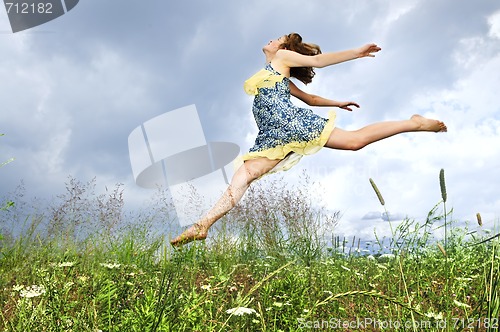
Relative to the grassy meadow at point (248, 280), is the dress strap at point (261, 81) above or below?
above

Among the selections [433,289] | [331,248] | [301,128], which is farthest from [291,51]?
[433,289]

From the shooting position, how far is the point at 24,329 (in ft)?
5.73

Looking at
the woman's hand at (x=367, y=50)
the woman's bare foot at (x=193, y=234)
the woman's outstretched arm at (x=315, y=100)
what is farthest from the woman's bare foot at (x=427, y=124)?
the woman's bare foot at (x=193, y=234)

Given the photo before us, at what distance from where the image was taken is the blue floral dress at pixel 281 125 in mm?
4270

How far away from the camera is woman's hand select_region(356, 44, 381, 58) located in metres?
3.92

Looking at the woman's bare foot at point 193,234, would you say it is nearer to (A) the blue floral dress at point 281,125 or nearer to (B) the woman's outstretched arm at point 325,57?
(A) the blue floral dress at point 281,125

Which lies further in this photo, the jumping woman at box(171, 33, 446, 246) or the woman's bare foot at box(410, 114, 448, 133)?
the woman's bare foot at box(410, 114, 448, 133)

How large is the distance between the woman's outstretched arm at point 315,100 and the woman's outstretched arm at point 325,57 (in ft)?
1.40

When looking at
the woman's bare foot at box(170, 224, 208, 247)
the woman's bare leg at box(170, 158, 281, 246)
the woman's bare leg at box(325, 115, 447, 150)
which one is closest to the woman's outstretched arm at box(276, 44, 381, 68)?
the woman's bare leg at box(325, 115, 447, 150)

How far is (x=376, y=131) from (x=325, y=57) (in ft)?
2.74

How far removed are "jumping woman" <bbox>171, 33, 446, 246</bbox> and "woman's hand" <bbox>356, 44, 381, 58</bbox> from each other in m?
0.25

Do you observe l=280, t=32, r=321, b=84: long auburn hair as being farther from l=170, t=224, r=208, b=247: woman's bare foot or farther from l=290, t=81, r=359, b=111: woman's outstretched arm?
l=170, t=224, r=208, b=247: woman's bare foot

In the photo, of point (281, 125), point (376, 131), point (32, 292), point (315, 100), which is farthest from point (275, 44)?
point (32, 292)

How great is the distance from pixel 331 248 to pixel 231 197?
38.0 inches
